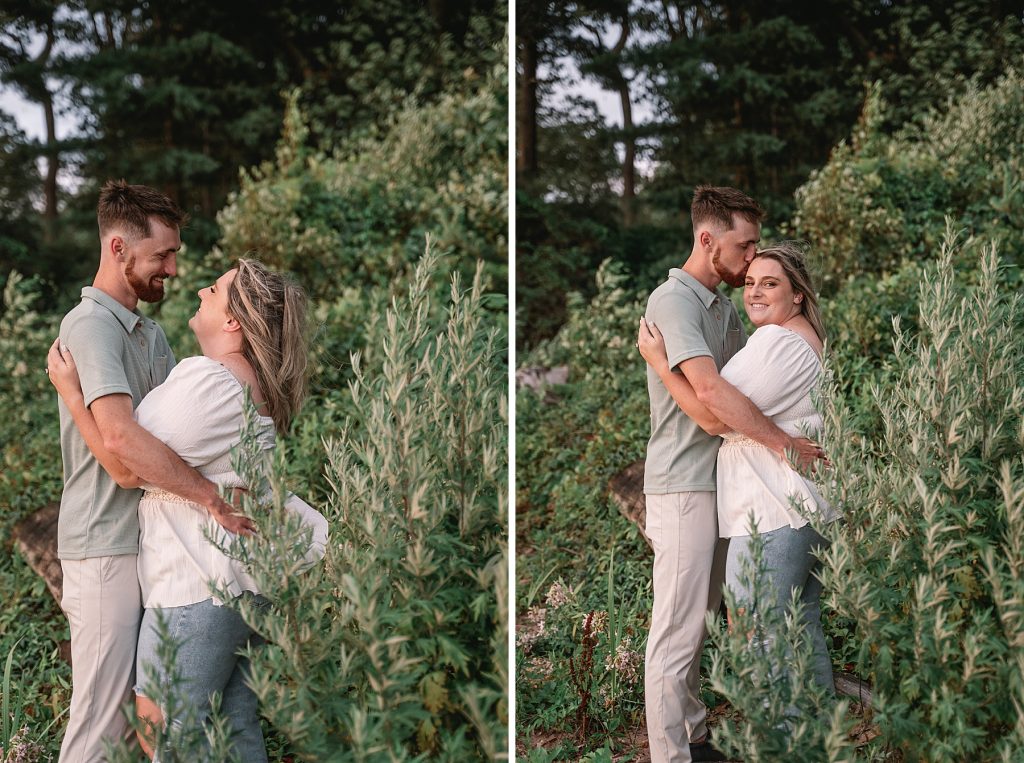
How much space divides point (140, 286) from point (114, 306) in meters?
0.13

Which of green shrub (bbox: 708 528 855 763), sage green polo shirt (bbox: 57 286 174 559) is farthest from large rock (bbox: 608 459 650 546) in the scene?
sage green polo shirt (bbox: 57 286 174 559)

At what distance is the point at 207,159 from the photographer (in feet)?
24.2

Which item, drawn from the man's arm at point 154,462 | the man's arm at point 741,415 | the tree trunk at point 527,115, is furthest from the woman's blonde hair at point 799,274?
the tree trunk at point 527,115

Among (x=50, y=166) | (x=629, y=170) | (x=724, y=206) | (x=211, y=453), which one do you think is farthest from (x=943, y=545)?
(x=50, y=166)

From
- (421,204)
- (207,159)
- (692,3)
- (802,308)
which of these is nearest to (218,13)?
(207,159)

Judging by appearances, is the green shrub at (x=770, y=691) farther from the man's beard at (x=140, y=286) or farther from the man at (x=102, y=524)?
the man's beard at (x=140, y=286)

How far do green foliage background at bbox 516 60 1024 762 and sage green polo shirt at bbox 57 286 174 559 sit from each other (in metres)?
1.56

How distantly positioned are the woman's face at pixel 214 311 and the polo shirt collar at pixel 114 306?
19cm

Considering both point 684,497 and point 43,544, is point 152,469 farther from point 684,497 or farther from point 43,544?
point 43,544

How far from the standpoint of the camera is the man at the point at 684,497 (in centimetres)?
269

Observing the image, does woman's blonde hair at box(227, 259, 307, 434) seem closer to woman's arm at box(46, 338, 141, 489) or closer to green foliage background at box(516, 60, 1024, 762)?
woman's arm at box(46, 338, 141, 489)

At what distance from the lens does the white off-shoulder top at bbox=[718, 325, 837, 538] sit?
247cm

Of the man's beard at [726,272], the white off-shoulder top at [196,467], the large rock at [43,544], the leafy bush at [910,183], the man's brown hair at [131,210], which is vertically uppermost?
the leafy bush at [910,183]

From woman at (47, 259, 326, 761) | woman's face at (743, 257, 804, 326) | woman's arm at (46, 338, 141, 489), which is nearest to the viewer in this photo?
woman at (47, 259, 326, 761)
